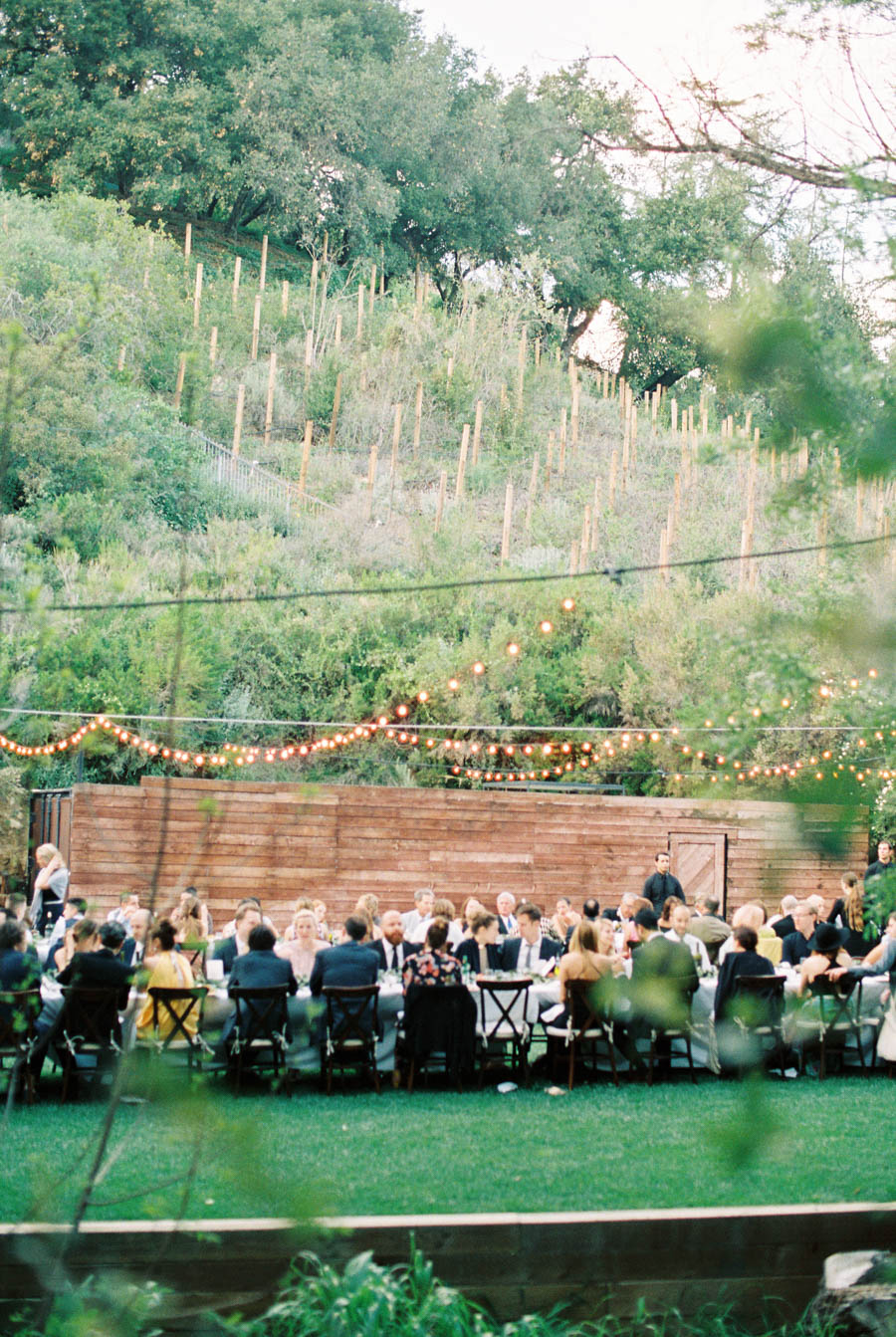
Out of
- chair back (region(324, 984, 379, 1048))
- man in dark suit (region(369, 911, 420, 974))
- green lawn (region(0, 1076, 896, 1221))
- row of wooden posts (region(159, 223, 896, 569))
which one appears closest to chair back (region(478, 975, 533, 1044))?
green lawn (region(0, 1076, 896, 1221))

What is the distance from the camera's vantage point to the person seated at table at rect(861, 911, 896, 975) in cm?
873

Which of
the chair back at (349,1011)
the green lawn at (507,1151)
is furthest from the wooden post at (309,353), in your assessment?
the green lawn at (507,1151)

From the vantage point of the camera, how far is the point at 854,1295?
4.37m

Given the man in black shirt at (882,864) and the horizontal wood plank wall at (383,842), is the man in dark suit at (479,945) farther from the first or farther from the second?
the man in black shirt at (882,864)

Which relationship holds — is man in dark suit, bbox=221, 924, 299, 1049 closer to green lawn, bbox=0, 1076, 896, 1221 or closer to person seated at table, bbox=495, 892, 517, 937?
green lawn, bbox=0, 1076, 896, 1221

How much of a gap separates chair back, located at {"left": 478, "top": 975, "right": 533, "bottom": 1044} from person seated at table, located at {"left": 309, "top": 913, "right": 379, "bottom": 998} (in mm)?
695

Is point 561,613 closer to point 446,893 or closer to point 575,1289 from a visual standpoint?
point 446,893

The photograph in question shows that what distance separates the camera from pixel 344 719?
55.6 feet

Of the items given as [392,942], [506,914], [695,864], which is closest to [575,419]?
[695,864]

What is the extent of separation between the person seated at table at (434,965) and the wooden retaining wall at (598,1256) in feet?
9.97

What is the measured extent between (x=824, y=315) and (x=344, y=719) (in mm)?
15766

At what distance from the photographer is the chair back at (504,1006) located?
7867 mm

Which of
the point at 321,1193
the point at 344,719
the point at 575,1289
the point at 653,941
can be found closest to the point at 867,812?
the point at 653,941

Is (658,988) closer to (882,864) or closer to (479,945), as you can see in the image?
(882,864)
